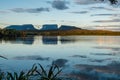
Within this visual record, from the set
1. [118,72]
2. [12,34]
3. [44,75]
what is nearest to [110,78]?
[118,72]

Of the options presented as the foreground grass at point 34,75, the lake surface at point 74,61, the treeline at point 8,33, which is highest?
the foreground grass at point 34,75

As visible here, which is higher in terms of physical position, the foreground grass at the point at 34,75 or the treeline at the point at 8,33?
the foreground grass at the point at 34,75

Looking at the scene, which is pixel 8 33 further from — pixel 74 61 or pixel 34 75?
pixel 34 75

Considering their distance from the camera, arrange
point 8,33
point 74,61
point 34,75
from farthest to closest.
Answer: point 8,33, point 74,61, point 34,75

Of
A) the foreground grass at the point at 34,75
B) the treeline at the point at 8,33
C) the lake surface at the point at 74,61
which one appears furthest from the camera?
the treeline at the point at 8,33

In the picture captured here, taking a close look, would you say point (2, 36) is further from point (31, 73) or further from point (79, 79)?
point (31, 73)

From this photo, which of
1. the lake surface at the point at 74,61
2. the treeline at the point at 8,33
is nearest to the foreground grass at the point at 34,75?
the lake surface at the point at 74,61

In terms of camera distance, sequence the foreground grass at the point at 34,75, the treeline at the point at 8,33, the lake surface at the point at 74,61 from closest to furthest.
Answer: the foreground grass at the point at 34,75
the lake surface at the point at 74,61
the treeline at the point at 8,33

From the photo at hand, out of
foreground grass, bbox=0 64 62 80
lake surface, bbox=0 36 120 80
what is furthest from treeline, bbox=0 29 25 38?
Result: foreground grass, bbox=0 64 62 80

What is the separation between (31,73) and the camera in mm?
4277

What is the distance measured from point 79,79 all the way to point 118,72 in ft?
14.1

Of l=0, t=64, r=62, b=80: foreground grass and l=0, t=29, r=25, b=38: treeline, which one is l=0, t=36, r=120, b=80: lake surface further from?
l=0, t=29, r=25, b=38: treeline

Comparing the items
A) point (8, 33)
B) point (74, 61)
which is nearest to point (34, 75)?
point (74, 61)

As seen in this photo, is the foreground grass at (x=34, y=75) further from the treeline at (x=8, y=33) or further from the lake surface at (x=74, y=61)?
the treeline at (x=8, y=33)
